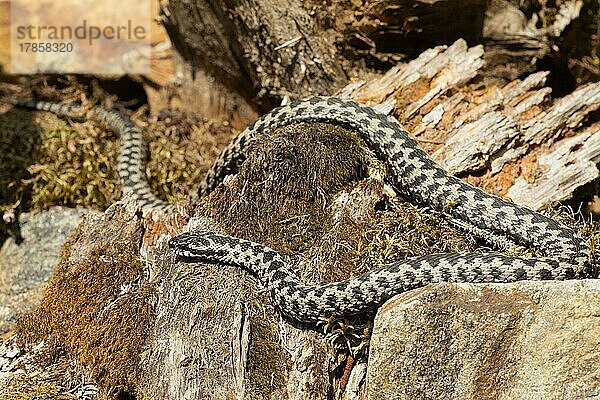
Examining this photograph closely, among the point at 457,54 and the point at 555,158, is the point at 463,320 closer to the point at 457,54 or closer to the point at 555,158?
the point at 555,158

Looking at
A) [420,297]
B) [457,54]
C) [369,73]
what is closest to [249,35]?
[369,73]

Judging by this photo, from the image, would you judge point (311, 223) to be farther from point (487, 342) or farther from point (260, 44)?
point (260, 44)

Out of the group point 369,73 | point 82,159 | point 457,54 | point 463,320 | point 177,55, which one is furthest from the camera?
point 177,55

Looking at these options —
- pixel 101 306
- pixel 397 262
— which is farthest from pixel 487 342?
pixel 101 306

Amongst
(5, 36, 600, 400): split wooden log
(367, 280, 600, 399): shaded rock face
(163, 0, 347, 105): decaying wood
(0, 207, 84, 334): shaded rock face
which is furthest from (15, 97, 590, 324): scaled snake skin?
(0, 207, 84, 334): shaded rock face

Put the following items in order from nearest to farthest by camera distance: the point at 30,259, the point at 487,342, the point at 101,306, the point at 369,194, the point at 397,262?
the point at 487,342, the point at 397,262, the point at 101,306, the point at 369,194, the point at 30,259

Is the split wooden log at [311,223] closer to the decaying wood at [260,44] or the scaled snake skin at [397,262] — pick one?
the scaled snake skin at [397,262]
